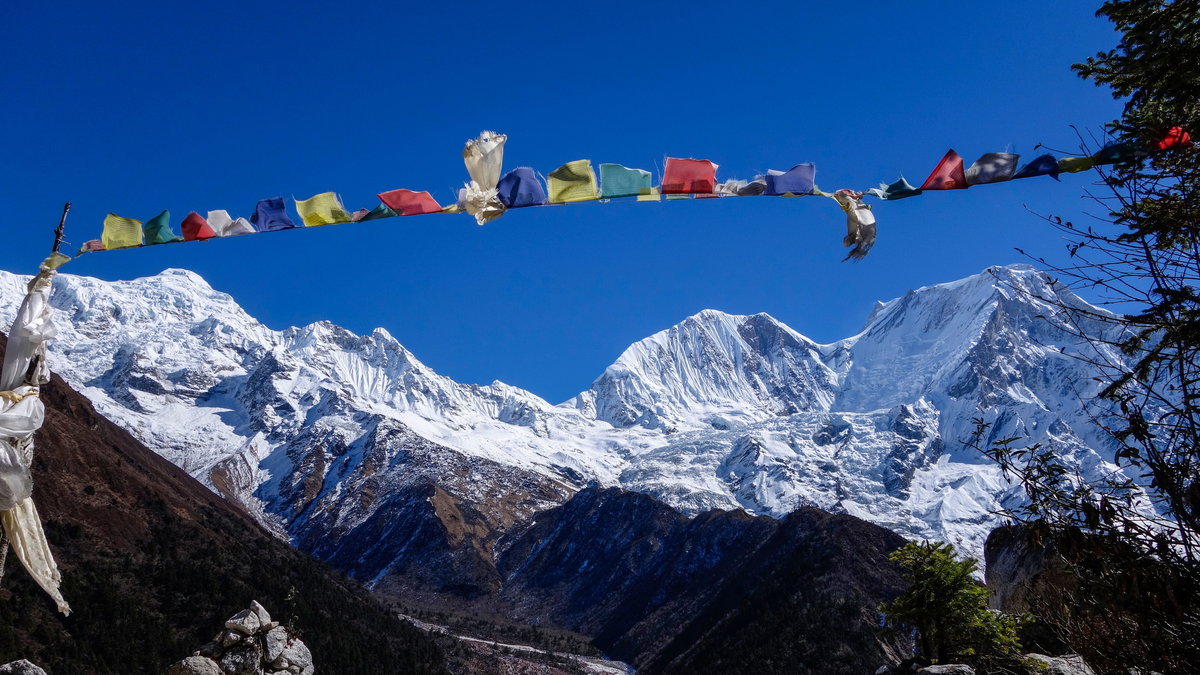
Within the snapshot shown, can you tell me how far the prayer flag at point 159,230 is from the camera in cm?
983

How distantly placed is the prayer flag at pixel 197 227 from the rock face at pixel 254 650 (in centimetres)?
870

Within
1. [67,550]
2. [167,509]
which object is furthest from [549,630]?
[67,550]

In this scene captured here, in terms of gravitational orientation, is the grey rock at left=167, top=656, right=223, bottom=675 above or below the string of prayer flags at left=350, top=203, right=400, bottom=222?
below

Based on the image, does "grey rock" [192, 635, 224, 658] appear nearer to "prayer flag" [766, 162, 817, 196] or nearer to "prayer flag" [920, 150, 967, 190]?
"prayer flag" [766, 162, 817, 196]

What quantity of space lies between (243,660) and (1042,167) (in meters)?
15.0

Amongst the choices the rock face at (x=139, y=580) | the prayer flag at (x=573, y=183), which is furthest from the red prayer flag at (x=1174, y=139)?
the rock face at (x=139, y=580)

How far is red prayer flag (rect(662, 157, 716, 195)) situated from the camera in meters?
9.14

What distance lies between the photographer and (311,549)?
195000 mm

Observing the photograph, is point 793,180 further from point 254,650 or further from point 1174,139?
point 254,650

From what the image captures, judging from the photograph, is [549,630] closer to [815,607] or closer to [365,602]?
[365,602]

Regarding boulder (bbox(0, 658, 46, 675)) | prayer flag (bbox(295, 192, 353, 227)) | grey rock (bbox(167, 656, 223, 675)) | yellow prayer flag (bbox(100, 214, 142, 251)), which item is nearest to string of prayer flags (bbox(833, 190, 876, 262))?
prayer flag (bbox(295, 192, 353, 227))

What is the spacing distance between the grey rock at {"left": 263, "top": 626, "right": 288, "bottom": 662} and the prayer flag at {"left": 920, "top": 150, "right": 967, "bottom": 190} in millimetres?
14159

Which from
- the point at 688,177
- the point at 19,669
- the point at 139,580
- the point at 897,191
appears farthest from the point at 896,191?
the point at 139,580

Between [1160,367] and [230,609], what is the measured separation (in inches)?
3452
